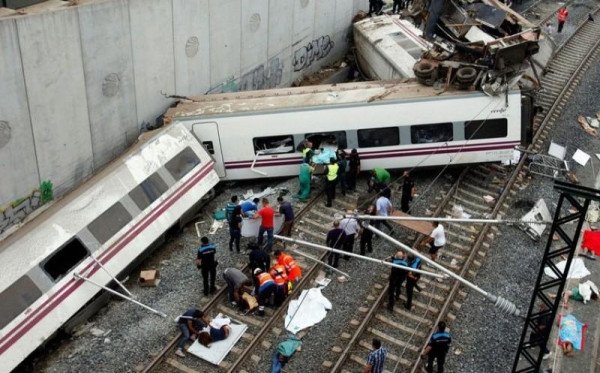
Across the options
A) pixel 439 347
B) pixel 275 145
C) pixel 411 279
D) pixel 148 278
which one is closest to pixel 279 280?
pixel 411 279

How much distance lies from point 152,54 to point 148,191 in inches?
160

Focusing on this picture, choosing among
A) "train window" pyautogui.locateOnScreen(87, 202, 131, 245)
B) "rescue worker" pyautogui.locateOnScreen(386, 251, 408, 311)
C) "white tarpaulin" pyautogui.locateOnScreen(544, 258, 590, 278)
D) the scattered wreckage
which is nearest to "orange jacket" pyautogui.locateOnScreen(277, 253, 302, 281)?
"rescue worker" pyautogui.locateOnScreen(386, 251, 408, 311)

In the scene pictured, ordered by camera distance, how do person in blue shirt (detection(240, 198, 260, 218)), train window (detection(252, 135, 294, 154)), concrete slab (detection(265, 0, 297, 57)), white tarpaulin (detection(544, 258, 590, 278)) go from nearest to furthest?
white tarpaulin (detection(544, 258, 590, 278)) < person in blue shirt (detection(240, 198, 260, 218)) < train window (detection(252, 135, 294, 154)) < concrete slab (detection(265, 0, 297, 57))

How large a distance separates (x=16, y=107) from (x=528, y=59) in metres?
14.2

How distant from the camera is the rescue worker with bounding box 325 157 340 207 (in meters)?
17.5

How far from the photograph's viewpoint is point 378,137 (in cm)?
1864

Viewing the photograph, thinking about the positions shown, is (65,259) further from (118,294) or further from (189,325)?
(189,325)

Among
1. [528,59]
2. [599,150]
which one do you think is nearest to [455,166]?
[528,59]

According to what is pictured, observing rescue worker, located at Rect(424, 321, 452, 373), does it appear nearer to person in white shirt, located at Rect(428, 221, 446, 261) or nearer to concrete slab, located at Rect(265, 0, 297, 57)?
person in white shirt, located at Rect(428, 221, 446, 261)

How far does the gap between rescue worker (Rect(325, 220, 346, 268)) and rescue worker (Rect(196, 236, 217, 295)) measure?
8.85 feet

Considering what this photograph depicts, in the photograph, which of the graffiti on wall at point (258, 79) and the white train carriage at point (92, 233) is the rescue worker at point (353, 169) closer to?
the white train carriage at point (92, 233)

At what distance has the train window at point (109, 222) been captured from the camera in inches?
570

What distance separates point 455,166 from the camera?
20.0m

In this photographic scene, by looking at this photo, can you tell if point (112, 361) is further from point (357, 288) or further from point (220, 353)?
point (357, 288)
